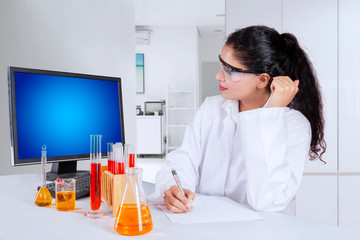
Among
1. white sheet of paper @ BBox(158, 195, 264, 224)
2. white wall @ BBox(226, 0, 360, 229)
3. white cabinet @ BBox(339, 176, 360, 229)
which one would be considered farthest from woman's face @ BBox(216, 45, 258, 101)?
white cabinet @ BBox(339, 176, 360, 229)

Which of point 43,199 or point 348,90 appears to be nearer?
point 43,199

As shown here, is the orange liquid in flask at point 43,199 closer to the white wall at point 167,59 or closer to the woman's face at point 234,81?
the woman's face at point 234,81

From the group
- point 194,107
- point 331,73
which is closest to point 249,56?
point 331,73

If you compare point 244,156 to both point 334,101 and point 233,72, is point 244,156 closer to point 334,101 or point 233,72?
point 233,72

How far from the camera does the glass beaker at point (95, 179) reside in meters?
1.10

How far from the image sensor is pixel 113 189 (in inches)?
41.1

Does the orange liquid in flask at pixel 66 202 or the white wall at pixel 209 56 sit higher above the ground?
the white wall at pixel 209 56

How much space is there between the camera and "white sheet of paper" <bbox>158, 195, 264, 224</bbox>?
41.3 inches

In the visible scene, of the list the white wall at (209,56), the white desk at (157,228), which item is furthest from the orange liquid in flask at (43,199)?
the white wall at (209,56)

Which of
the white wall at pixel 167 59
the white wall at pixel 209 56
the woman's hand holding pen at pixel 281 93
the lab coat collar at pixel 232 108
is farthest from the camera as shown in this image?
the white wall at pixel 209 56

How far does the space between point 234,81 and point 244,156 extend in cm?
40

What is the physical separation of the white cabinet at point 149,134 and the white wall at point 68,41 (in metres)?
4.17

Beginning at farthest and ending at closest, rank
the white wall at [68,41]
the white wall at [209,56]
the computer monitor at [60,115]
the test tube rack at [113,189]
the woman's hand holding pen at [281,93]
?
the white wall at [209,56], the white wall at [68,41], the computer monitor at [60,115], the woman's hand holding pen at [281,93], the test tube rack at [113,189]

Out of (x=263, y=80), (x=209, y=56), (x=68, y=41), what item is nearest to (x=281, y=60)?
(x=263, y=80)
